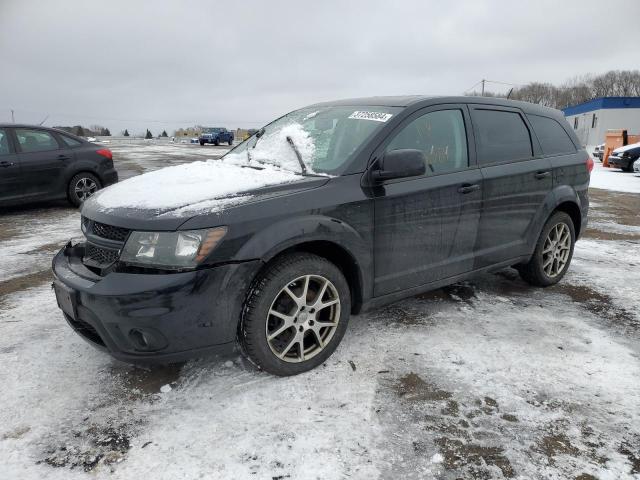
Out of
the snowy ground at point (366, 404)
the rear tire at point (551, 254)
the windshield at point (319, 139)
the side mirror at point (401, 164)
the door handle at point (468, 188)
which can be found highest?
the windshield at point (319, 139)

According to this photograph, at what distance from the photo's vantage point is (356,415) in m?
2.54

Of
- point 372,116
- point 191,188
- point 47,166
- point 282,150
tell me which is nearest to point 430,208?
point 372,116

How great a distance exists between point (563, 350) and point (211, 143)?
38613 millimetres

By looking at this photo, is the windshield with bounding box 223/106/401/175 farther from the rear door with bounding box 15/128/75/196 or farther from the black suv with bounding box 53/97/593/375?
the rear door with bounding box 15/128/75/196

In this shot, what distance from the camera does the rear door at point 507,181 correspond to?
3783 mm

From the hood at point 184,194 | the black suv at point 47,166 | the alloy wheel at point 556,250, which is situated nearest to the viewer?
the hood at point 184,194

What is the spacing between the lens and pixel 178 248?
2.48 metres

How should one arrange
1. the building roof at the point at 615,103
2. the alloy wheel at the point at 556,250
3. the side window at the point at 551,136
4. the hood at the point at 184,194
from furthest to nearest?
the building roof at the point at 615,103, the alloy wheel at the point at 556,250, the side window at the point at 551,136, the hood at the point at 184,194

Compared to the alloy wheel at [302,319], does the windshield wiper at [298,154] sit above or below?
above

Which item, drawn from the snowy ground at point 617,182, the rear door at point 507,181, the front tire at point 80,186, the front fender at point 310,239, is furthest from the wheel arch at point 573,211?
the snowy ground at point 617,182

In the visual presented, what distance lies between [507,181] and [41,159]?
23.4 feet

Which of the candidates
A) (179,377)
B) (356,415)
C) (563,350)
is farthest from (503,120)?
(179,377)

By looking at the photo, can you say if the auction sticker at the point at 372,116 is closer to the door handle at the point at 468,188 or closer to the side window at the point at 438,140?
the side window at the point at 438,140

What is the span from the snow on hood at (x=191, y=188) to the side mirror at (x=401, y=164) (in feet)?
1.74
